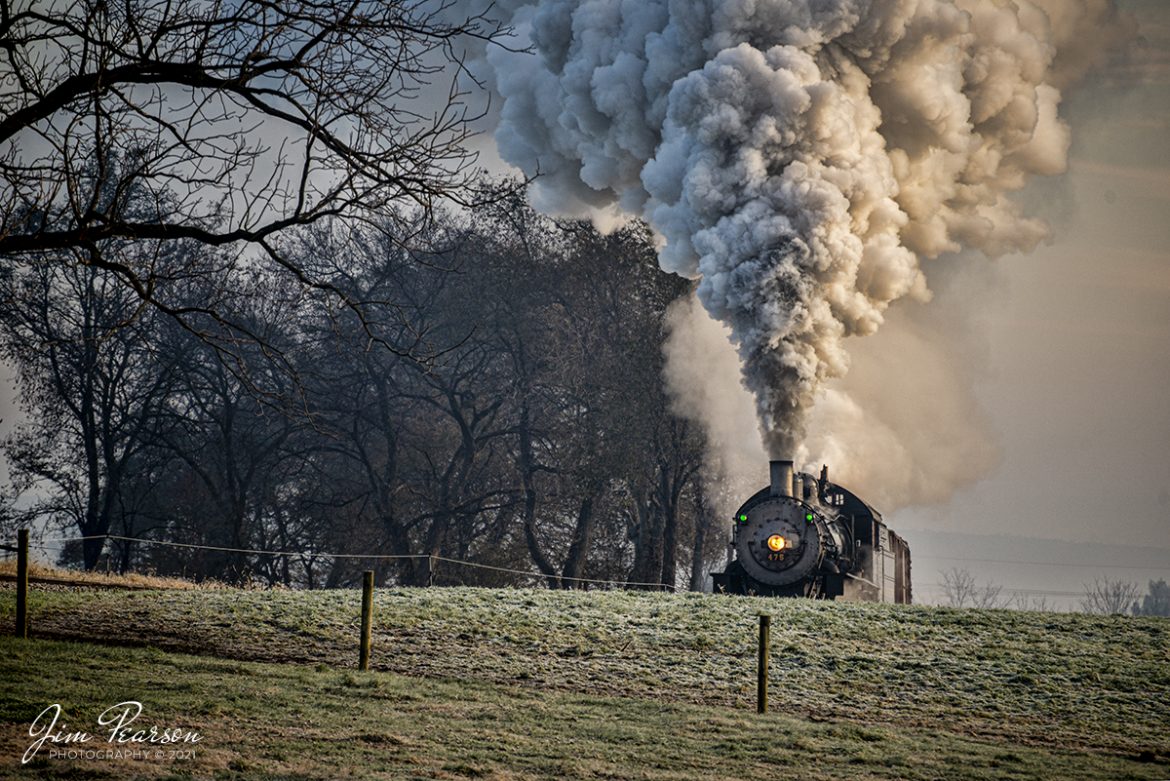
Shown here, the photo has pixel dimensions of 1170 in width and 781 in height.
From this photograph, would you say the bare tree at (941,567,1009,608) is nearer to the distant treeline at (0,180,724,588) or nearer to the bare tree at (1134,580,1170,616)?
the bare tree at (1134,580,1170,616)

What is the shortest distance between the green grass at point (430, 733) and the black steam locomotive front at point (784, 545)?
34.1ft

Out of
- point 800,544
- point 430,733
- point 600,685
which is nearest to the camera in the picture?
point 430,733

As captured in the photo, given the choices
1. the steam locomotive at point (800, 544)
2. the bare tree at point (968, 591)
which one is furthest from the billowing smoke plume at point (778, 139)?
the bare tree at point (968, 591)

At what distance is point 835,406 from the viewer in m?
35.2

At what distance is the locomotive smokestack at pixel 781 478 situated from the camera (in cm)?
2340

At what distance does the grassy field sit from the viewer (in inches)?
358

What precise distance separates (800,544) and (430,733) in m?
13.8

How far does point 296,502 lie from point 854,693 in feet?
80.5

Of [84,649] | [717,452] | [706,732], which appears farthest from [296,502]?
[706,732]

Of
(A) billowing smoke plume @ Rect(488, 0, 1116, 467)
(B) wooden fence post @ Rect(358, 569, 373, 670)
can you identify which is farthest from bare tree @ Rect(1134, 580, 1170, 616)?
(B) wooden fence post @ Rect(358, 569, 373, 670)

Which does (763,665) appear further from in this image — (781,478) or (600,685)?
(781,478)

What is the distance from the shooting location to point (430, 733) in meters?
9.53

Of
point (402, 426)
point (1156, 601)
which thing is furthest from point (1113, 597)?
point (402, 426)

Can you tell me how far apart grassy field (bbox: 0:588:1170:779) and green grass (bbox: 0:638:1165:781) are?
3cm
